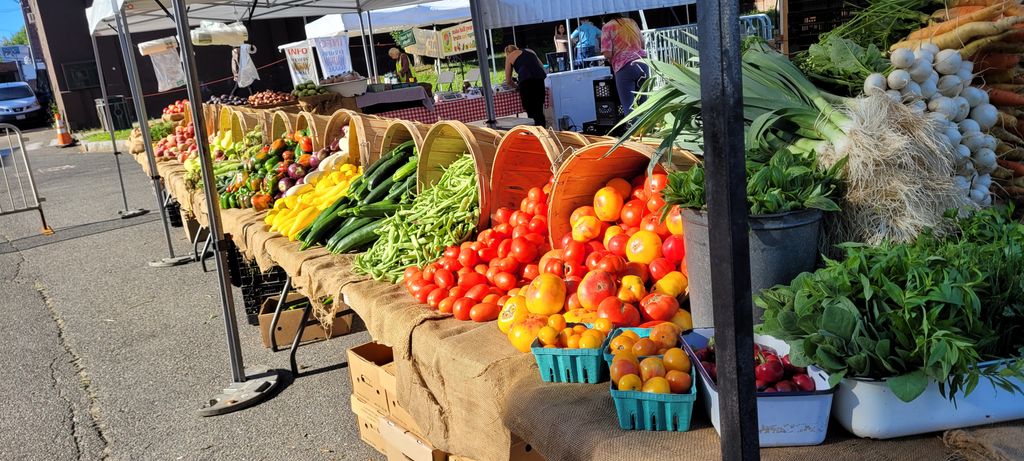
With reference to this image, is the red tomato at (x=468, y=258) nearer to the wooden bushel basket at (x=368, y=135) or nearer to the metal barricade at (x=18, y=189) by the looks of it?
the wooden bushel basket at (x=368, y=135)

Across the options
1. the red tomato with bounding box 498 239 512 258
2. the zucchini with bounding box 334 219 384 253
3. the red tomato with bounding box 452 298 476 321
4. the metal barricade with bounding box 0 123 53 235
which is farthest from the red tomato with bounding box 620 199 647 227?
the metal barricade with bounding box 0 123 53 235

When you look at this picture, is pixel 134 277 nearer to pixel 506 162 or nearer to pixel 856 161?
pixel 506 162

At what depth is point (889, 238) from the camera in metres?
1.96

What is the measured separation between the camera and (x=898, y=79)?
2.26m

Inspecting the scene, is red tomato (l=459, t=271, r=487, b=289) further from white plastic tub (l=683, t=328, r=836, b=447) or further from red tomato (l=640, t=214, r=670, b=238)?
white plastic tub (l=683, t=328, r=836, b=447)

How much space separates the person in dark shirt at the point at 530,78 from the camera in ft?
35.8

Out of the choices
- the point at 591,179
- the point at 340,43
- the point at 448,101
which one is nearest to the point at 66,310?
the point at 591,179

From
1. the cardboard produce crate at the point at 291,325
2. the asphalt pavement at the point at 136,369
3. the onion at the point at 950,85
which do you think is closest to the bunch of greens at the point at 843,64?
the onion at the point at 950,85

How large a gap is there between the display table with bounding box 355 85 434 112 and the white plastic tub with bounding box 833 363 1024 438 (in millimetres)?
9775

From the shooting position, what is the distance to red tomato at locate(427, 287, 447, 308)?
9.55ft

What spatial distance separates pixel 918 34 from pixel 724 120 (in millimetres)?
2074

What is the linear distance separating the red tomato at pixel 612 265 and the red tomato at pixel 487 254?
2.24ft

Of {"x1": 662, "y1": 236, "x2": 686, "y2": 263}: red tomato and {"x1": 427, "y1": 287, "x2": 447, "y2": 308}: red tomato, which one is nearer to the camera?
{"x1": 662, "y1": 236, "x2": 686, "y2": 263}: red tomato

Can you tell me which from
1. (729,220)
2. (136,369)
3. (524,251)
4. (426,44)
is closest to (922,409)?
(729,220)
